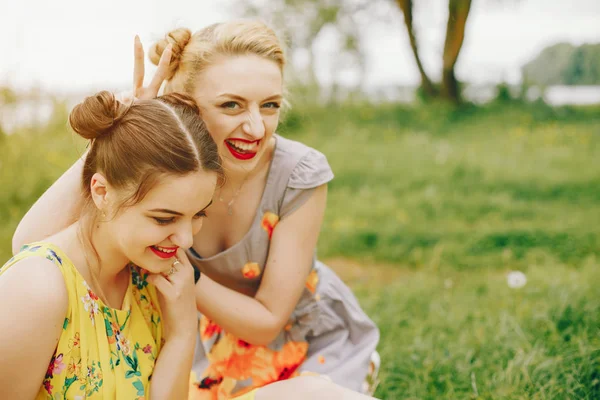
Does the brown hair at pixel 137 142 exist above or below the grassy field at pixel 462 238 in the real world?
above

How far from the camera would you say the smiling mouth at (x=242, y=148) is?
207 centimetres

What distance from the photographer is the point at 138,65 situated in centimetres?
195

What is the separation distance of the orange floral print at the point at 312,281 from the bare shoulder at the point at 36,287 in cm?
101

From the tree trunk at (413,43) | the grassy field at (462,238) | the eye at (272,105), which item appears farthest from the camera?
the tree trunk at (413,43)

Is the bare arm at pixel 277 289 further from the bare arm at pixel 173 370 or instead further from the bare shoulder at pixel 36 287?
the bare shoulder at pixel 36 287

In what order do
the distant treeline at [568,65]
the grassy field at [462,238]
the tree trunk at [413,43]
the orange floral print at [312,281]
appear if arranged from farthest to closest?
the tree trunk at [413,43], the distant treeline at [568,65], the grassy field at [462,238], the orange floral print at [312,281]

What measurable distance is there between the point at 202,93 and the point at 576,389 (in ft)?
6.00

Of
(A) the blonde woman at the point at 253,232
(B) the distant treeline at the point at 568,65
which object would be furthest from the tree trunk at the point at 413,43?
(A) the blonde woman at the point at 253,232

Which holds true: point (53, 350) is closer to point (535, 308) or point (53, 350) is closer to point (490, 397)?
point (490, 397)

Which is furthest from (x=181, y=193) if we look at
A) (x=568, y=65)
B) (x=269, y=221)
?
(x=568, y=65)

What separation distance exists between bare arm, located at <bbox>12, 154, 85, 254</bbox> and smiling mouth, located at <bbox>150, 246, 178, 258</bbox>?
1.19ft

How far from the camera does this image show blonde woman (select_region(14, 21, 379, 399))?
6.66 ft

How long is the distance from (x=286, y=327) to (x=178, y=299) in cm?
60

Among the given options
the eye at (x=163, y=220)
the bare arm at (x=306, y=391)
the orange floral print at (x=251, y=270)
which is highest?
the eye at (x=163, y=220)
